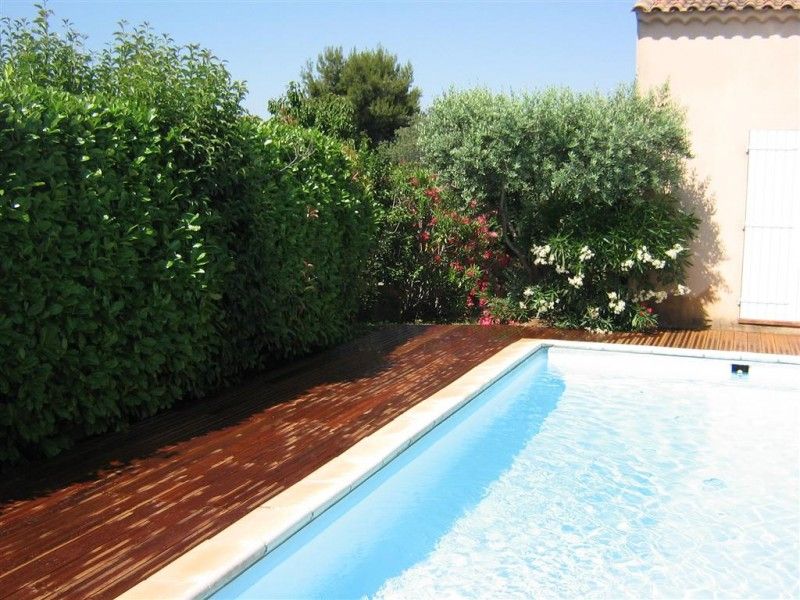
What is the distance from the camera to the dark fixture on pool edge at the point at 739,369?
934cm

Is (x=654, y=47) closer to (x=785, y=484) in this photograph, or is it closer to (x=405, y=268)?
(x=405, y=268)

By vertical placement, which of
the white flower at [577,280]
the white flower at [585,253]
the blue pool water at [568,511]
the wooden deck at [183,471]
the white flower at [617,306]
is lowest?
the blue pool water at [568,511]

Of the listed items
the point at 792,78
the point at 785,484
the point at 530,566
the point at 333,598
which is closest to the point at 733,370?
the point at 785,484

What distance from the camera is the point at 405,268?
38.8 feet

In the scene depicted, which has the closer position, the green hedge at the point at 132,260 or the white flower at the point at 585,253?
the green hedge at the point at 132,260

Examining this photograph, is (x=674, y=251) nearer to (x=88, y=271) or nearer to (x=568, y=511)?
(x=568, y=511)

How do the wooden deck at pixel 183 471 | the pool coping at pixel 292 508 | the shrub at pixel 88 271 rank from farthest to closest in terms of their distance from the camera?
the shrub at pixel 88 271 → the wooden deck at pixel 183 471 → the pool coping at pixel 292 508

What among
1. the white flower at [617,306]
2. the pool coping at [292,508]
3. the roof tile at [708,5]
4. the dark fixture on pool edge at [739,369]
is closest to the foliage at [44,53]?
the pool coping at [292,508]

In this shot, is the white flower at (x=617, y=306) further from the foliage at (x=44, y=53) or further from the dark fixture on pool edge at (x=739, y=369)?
the foliage at (x=44, y=53)

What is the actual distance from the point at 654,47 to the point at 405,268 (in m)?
4.57

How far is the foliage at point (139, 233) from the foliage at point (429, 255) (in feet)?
9.46

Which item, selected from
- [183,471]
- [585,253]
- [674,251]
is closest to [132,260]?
[183,471]

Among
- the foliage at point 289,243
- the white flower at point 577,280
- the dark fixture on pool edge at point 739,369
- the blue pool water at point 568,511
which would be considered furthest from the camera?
the white flower at point 577,280

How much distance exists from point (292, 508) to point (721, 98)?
9.04 m
